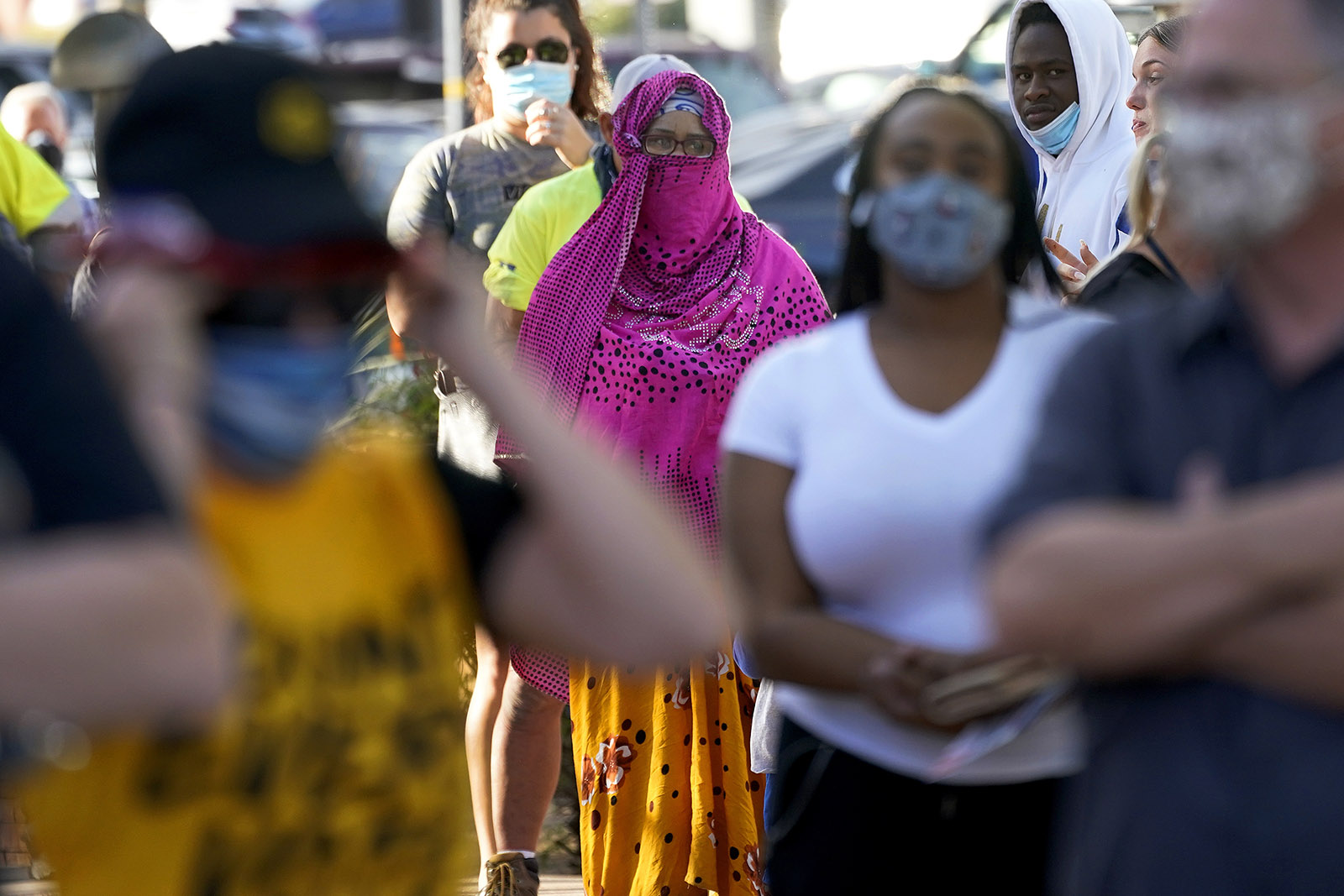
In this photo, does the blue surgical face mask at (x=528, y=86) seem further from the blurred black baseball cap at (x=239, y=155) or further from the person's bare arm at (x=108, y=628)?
the person's bare arm at (x=108, y=628)

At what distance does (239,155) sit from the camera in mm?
1773

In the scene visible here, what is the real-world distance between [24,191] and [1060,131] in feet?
9.26

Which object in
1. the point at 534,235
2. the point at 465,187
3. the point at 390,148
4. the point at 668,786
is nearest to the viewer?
the point at 668,786

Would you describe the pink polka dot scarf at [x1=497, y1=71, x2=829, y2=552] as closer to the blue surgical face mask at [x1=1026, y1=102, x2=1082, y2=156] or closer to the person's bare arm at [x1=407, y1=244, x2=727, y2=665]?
the blue surgical face mask at [x1=1026, y1=102, x2=1082, y2=156]

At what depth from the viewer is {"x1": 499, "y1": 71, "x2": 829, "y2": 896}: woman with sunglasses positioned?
4.66 metres

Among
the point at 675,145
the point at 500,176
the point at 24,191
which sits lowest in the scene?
the point at 500,176

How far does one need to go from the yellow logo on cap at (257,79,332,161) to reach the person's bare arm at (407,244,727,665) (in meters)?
0.15

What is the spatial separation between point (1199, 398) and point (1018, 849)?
971mm

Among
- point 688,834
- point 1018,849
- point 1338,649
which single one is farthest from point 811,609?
point 688,834

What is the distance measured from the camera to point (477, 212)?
5602 millimetres

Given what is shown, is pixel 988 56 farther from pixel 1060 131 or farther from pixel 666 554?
pixel 666 554

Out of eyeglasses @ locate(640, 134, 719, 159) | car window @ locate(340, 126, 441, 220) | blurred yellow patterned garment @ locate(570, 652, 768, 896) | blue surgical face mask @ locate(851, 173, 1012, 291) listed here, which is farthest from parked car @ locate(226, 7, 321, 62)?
blue surgical face mask @ locate(851, 173, 1012, 291)

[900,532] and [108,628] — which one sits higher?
[108,628]

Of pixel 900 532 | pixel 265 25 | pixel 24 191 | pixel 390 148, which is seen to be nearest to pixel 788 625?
pixel 900 532
